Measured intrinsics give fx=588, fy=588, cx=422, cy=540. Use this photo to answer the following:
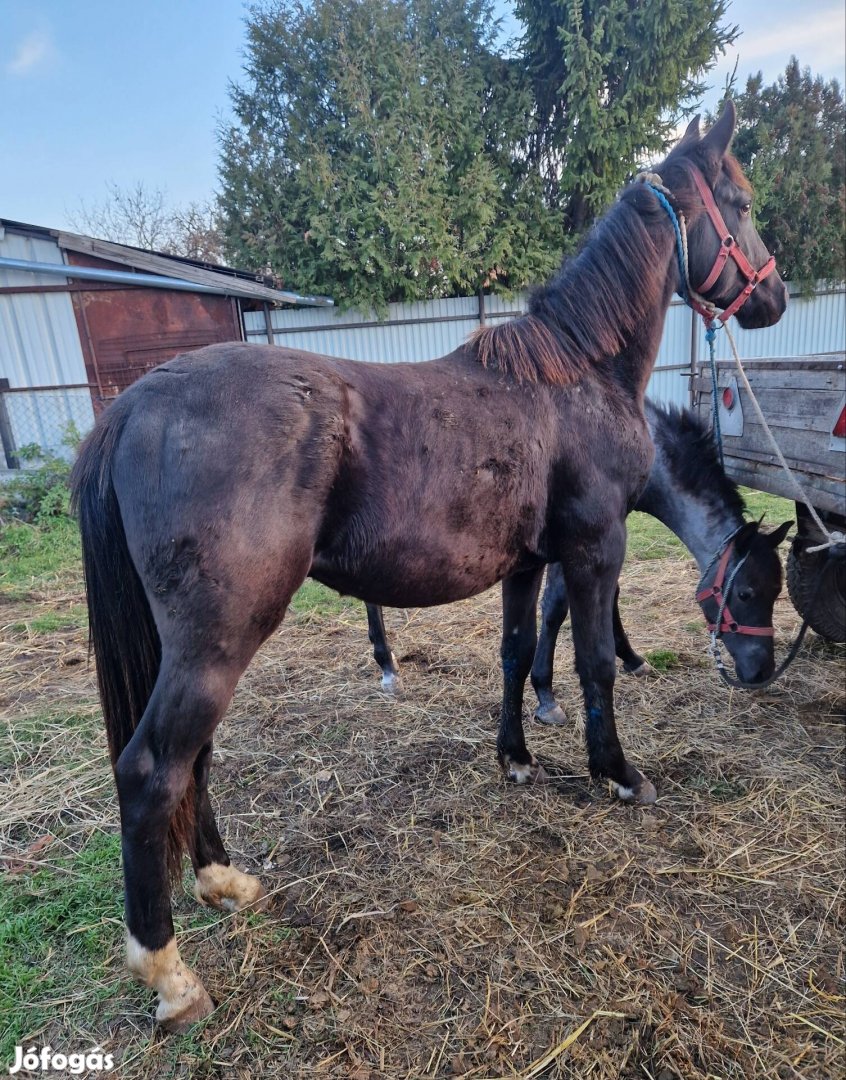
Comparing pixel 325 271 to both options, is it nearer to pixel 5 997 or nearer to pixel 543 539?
pixel 543 539

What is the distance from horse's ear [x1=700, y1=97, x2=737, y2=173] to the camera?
2379mm

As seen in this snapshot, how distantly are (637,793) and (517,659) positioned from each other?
2.52 feet

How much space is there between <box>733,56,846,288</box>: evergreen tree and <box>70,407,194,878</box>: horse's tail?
16.5 m

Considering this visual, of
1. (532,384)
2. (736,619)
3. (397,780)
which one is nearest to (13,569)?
(397,780)

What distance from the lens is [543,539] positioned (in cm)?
230

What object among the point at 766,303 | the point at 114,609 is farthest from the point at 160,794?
the point at 766,303

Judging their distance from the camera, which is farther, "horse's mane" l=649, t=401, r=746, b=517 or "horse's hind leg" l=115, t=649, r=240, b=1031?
"horse's mane" l=649, t=401, r=746, b=517

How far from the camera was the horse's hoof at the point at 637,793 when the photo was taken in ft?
8.50

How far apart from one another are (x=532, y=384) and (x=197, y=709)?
1573mm

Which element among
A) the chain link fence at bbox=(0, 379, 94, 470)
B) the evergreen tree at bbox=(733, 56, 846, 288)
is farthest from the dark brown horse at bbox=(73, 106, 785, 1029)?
the evergreen tree at bbox=(733, 56, 846, 288)

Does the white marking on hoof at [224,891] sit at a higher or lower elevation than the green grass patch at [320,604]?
higher

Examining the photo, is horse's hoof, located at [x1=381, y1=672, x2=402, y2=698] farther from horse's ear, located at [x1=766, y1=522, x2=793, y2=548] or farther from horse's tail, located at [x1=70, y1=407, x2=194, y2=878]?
horse's ear, located at [x1=766, y1=522, x2=793, y2=548]

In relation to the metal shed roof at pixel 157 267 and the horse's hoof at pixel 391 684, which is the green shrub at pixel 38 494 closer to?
the metal shed roof at pixel 157 267

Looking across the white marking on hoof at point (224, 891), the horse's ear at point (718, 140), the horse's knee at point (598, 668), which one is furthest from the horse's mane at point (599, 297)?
the white marking on hoof at point (224, 891)
